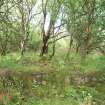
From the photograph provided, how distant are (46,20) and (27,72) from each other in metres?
10.6

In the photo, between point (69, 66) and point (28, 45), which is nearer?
point (69, 66)

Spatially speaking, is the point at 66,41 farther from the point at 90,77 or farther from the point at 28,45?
the point at 90,77

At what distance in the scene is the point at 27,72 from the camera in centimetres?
2019

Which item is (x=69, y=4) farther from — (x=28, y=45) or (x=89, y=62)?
(x=28, y=45)

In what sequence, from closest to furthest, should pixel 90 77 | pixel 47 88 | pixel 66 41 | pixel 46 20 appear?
1. pixel 47 88
2. pixel 90 77
3. pixel 46 20
4. pixel 66 41

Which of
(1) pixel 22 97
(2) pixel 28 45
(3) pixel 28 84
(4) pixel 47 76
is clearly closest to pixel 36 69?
(4) pixel 47 76

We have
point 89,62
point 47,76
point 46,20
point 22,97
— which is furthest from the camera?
point 46,20

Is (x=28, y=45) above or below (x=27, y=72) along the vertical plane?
above

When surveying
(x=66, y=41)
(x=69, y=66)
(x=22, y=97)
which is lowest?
(x=22, y=97)

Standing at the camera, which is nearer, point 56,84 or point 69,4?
point 56,84

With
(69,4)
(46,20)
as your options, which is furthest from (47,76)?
(46,20)

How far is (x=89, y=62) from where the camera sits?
918 inches

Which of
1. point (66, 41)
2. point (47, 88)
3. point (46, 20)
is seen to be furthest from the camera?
point (66, 41)

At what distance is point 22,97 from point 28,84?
2535mm
